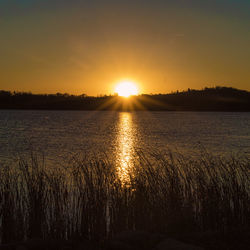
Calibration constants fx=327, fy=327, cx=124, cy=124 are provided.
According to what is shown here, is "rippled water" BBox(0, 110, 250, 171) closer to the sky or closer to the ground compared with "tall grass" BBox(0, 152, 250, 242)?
closer to the ground

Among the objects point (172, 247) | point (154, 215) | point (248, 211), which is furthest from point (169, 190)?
point (172, 247)

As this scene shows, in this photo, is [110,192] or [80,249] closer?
[80,249]

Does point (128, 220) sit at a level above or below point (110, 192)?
below

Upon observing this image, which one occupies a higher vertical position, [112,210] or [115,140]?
[112,210]

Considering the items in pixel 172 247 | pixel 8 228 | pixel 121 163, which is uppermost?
pixel 172 247

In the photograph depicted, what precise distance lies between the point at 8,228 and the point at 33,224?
2.02ft

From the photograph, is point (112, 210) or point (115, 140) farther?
point (115, 140)

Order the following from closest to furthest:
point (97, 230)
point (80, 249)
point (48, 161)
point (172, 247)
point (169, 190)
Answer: point (172, 247) → point (80, 249) → point (97, 230) → point (169, 190) → point (48, 161)

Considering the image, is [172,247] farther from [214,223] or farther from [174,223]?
[214,223]

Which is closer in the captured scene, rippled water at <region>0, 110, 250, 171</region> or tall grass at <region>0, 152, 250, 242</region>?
tall grass at <region>0, 152, 250, 242</region>

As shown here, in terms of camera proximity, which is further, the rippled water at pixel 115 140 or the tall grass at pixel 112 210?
the rippled water at pixel 115 140

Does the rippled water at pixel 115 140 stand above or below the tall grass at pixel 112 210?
below

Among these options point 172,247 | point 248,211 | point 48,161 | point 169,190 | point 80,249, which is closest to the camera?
point 172,247

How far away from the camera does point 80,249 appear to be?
6.28m
